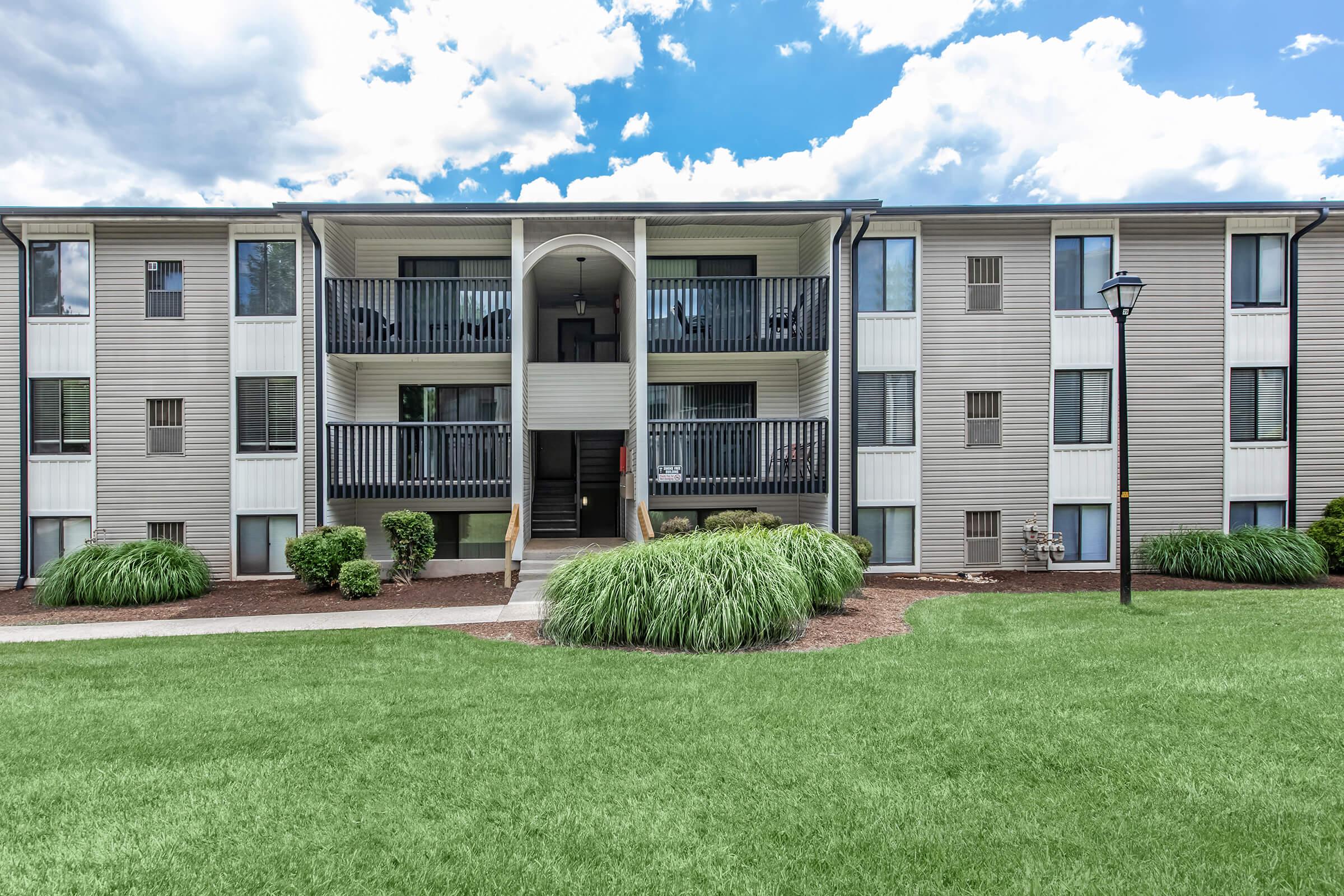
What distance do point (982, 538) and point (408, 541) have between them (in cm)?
1123

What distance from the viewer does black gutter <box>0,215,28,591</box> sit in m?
12.4

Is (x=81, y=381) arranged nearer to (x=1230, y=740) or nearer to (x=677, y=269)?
(x=677, y=269)

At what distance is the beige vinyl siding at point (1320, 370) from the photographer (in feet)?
42.6

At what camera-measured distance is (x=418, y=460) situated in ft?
41.0

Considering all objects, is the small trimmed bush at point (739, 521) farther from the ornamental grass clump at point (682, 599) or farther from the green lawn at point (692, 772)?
the green lawn at point (692, 772)

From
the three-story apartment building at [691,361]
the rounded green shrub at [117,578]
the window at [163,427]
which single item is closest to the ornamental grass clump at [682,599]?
the three-story apartment building at [691,361]

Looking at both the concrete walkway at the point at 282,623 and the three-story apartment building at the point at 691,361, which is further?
the three-story apartment building at the point at 691,361

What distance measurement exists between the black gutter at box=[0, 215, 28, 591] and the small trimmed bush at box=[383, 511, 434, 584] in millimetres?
7189

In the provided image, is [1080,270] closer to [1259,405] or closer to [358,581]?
[1259,405]

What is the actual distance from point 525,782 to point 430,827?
0.62 metres

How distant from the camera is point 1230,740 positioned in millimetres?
4172

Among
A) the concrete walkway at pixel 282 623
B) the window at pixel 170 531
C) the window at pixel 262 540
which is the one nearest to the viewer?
the concrete walkway at pixel 282 623

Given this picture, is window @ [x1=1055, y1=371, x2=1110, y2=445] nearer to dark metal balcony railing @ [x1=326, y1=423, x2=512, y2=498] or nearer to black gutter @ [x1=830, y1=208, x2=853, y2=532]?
black gutter @ [x1=830, y1=208, x2=853, y2=532]

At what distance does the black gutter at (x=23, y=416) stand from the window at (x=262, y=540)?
3989mm
